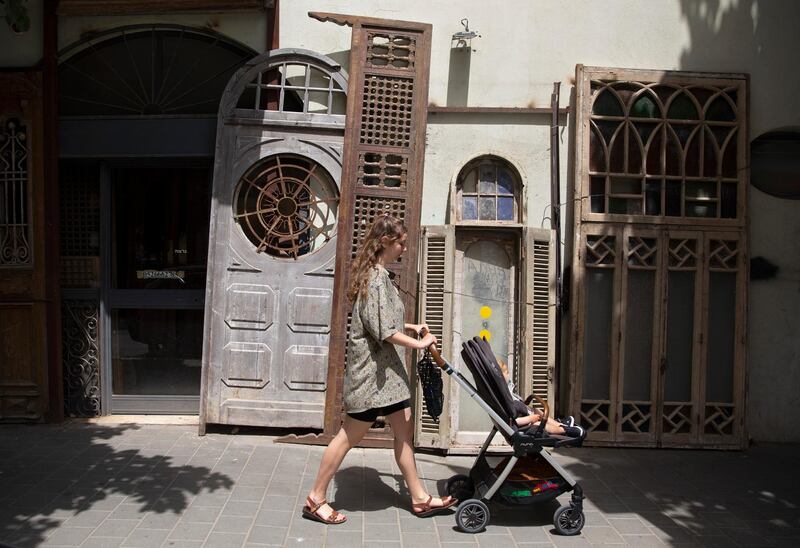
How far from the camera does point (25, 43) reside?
21.2 feet

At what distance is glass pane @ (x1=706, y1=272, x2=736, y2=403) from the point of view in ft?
20.9

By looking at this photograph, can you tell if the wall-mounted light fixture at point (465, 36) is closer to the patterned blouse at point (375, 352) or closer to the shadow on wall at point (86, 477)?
the patterned blouse at point (375, 352)

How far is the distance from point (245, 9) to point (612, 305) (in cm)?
422

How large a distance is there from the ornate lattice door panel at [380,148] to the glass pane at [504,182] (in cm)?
77

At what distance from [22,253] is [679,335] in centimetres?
604

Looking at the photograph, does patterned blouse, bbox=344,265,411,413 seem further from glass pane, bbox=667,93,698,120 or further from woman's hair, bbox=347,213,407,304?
glass pane, bbox=667,93,698,120

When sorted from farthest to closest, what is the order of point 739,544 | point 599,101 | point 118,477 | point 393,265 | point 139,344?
1. point 139,344
2. point 599,101
3. point 393,265
4. point 118,477
5. point 739,544

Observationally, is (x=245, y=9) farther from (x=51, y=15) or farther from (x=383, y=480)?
(x=383, y=480)

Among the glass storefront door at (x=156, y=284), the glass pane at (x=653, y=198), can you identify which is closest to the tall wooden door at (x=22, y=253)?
the glass storefront door at (x=156, y=284)

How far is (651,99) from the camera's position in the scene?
6395 millimetres

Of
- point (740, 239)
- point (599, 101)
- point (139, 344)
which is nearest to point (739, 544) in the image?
point (740, 239)

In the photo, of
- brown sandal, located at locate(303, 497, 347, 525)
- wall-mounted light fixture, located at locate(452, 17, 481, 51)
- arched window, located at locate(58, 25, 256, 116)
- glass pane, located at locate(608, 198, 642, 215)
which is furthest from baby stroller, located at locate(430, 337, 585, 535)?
arched window, located at locate(58, 25, 256, 116)

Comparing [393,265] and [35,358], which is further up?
[393,265]

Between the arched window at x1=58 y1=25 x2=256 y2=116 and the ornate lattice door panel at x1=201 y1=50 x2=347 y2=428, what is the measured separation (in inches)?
23.3
